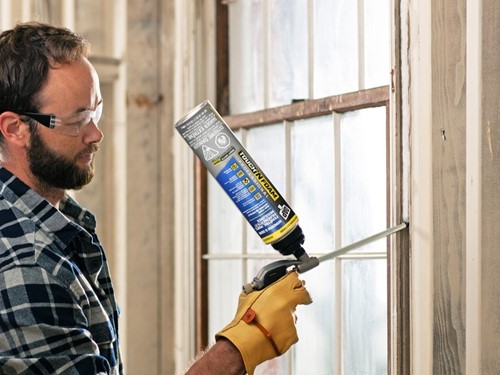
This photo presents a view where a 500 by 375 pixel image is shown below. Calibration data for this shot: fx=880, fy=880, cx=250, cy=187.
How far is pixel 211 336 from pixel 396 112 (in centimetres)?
109

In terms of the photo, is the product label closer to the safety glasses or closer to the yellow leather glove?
the yellow leather glove

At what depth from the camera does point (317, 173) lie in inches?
83.1

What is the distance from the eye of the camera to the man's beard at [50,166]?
1717 mm

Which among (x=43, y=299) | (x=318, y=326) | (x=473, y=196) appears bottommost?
(x=318, y=326)

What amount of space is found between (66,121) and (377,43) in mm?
702

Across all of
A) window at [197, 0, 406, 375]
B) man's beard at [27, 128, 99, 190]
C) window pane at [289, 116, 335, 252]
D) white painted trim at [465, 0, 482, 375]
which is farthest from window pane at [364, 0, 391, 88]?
man's beard at [27, 128, 99, 190]

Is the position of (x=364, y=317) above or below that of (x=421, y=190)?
below

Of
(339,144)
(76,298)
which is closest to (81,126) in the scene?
(76,298)

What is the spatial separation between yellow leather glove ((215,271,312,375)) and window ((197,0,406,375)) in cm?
29

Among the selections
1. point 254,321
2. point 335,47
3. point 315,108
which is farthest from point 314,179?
point 254,321

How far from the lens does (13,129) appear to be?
1721 millimetres
